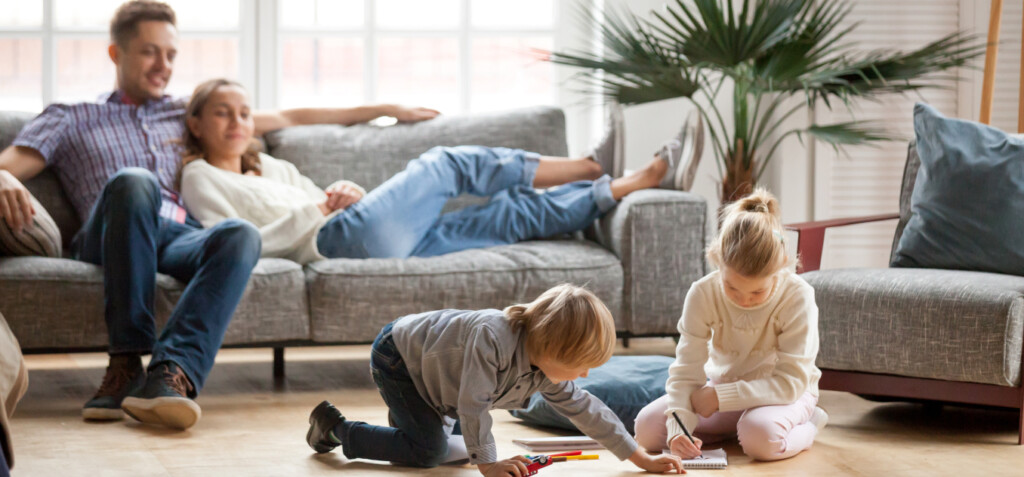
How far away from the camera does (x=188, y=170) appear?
3066 mm

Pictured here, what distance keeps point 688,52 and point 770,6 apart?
0.27m

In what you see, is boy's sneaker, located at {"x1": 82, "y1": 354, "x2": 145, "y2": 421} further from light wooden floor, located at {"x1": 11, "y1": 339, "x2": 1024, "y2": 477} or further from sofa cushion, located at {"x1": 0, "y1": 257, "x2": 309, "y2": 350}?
sofa cushion, located at {"x1": 0, "y1": 257, "x2": 309, "y2": 350}

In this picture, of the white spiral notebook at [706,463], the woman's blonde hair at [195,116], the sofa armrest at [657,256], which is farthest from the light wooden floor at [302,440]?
the woman's blonde hair at [195,116]

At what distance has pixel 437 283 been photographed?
9.56ft

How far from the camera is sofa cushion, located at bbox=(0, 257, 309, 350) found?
266 cm

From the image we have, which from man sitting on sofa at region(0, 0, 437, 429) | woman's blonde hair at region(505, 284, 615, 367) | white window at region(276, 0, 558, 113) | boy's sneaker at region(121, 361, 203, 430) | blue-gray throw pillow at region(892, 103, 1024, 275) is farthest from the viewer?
white window at region(276, 0, 558, 113)

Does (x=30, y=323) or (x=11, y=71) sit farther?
(x=11, y=71)

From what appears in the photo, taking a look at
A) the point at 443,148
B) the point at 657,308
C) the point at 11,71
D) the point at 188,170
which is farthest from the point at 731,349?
the point at 11,71

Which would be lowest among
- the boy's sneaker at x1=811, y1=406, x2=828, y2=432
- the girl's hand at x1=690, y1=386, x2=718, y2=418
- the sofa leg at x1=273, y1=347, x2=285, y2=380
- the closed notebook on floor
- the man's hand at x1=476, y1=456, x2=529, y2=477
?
the sofa leg at x1=273, y1=347, x2=285, y2=380

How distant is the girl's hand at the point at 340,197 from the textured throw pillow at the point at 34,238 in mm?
707

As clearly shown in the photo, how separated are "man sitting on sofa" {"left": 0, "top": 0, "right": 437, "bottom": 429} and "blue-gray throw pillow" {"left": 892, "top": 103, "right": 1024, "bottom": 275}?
1626 millimetres

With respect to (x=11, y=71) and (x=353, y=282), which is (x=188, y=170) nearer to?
(x=353, y=282)

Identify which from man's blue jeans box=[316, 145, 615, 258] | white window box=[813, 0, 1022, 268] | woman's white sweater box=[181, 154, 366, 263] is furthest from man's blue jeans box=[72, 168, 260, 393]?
white window box=[813, 0, 1022, 268]

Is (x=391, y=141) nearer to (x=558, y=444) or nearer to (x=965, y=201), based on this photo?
(x=558, y=444)
